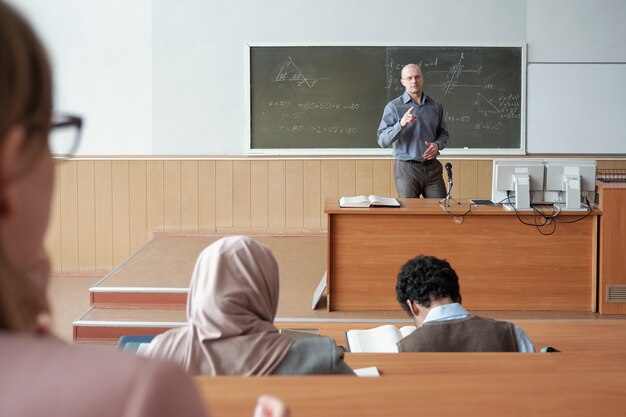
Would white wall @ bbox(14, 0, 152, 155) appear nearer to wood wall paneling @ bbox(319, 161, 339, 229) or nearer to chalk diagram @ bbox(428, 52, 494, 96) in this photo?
wood wall paneling @ bbox(319, 161, 339, 229)

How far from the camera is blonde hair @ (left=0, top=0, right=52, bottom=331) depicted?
0.54 metres

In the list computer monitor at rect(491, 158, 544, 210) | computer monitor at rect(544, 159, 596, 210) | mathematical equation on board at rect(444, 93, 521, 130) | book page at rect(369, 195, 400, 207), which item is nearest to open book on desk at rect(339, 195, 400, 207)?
book page at rect(369, 195, 400, 207)

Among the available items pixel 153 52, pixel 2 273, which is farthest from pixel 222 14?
pixel 2 273

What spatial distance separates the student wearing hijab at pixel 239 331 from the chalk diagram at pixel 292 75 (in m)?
5.14

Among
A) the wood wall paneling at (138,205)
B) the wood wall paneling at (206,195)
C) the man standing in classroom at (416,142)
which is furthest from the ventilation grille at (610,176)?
the wood wall paneling at (138,205)

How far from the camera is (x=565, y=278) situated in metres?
5.31

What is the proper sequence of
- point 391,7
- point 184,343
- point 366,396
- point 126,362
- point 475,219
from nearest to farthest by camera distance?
point 126,362 → point 366,396 → point 184,343 → point 475,219 → point 391,7

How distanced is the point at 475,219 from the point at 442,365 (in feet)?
10.2

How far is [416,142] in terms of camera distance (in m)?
6.34

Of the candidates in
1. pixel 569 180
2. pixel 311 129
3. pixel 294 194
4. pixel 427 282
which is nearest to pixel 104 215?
pixel 294 194

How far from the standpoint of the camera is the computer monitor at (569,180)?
17.1ft

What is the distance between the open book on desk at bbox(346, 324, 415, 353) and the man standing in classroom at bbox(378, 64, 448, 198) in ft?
9.89

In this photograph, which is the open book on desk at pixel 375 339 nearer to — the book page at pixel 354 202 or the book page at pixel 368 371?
the book page at pixel 368 371

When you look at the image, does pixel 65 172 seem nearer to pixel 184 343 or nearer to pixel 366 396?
pixel 184 343
